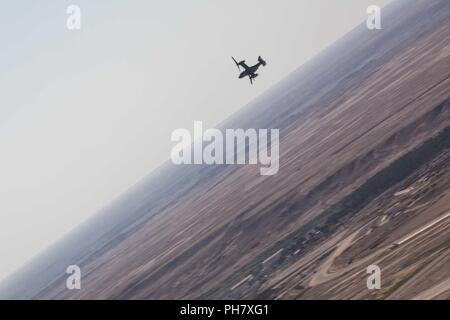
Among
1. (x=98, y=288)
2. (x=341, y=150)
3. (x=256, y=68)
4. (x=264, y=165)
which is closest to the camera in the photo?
(x=256, y=68)

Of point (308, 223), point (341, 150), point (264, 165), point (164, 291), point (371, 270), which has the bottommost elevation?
point (371, 270)

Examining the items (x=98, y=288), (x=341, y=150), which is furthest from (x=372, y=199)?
(x=98, y=288)

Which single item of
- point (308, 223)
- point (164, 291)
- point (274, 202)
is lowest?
point (164, 291)

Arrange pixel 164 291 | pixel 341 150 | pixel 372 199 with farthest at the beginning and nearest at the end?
pixel 341 150 → pixel 164 291 → pixel 372 199
